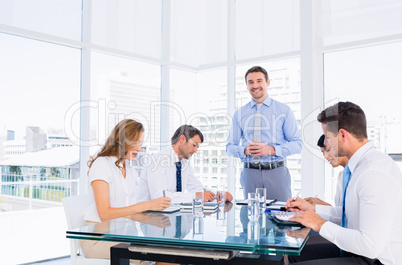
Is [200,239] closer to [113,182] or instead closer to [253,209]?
[253,209]

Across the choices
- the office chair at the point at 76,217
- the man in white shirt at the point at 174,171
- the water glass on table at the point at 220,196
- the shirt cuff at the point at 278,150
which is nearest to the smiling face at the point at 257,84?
the shirt cuff at the point at 278,150

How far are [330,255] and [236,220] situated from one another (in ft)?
2.36

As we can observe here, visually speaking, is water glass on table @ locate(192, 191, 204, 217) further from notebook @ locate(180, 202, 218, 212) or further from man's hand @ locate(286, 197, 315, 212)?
man's hand @ locate(286, 197, 315, 212)

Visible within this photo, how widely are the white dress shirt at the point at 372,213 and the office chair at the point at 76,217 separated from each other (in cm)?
137

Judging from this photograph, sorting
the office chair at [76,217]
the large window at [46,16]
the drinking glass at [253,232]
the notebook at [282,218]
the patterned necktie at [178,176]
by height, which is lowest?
the office chair at [76,217]

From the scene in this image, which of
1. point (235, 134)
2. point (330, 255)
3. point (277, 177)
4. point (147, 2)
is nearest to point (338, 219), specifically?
point (330, 255)

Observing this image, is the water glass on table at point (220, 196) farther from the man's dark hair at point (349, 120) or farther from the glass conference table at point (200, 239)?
the man's dark hair at point (349, 120)

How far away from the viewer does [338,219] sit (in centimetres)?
223

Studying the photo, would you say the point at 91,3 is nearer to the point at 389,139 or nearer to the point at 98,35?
the point at 98,35

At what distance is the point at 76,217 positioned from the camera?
243 cm

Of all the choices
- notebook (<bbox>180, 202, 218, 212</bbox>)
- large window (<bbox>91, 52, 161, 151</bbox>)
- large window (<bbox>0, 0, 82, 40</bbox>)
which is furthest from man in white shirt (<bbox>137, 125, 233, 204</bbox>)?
large window (<bbox>0, 0, 82, 40</bbox>)

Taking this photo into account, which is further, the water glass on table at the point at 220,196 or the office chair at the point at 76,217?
the water glass on table at the point at 220,196

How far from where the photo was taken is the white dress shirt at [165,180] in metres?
2.71

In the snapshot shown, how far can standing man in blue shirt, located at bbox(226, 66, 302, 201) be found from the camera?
344cm
